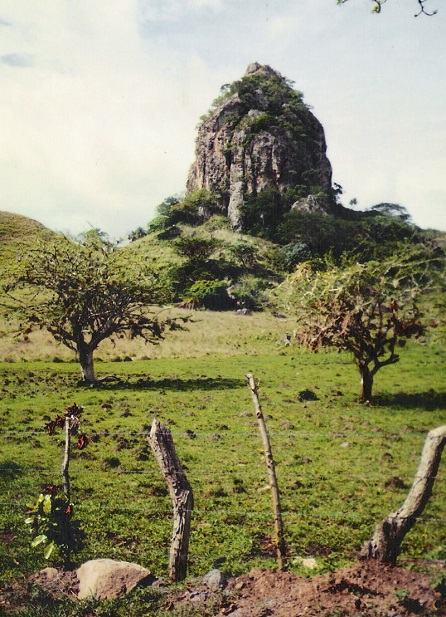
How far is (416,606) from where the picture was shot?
5.92 metres

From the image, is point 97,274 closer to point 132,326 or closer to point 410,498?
point 132,326

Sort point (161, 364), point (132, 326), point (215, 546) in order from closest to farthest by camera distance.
Answer: 1. point (215, 546)
2. point (161, 364)
3. point (132, 326)

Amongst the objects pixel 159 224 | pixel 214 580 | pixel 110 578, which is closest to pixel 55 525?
pixel 110 578

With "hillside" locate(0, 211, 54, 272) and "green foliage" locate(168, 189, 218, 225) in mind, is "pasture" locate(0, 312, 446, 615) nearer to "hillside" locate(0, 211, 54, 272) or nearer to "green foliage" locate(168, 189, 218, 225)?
"hillside" locate(0, 211, 54, 272)

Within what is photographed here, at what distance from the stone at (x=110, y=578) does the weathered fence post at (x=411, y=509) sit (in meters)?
3.40

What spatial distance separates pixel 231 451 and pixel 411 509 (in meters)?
6.45

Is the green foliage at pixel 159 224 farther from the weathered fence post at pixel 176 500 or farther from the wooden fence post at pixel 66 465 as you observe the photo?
the weathered fence post at pixel 176 500

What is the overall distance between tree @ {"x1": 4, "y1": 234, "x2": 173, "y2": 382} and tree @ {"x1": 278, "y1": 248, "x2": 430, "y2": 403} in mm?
7952

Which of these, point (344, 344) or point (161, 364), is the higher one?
point (344, 344)

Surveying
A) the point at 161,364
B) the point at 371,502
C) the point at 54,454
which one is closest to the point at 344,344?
the point at 371,502

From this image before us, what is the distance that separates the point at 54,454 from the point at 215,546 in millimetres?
6320

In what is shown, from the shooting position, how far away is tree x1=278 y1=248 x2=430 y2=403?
1515 cm

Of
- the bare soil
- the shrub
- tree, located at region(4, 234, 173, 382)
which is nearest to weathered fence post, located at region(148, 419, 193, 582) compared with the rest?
the bare soil

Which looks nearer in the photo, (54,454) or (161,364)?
(54,454)
